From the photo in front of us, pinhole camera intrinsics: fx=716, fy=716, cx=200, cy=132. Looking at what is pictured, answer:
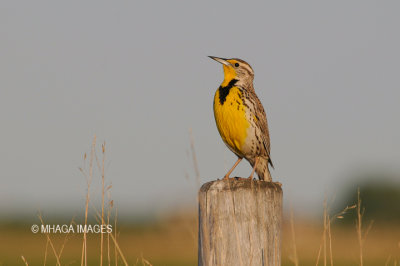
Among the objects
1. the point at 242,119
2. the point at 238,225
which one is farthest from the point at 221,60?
the point at 238,225

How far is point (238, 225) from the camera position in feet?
14.0

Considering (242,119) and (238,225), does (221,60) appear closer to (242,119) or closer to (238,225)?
(242,119)

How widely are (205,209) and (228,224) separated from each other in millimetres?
175

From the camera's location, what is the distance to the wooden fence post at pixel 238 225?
4258mm

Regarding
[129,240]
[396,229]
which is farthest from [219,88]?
[396,229]

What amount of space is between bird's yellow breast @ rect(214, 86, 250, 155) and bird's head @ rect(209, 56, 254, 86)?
47 centimetres

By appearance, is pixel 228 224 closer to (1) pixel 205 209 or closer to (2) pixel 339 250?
(1) pixel 205 209

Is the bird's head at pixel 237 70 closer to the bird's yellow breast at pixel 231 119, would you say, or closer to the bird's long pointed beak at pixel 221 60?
the bird's long pointed beak at pixel 221 60

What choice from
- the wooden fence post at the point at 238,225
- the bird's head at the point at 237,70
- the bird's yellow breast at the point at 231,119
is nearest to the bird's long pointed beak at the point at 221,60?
the bird's head at the point at 237,70

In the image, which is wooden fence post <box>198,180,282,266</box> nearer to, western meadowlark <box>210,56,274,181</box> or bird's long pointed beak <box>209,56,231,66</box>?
western meadowlark <box>210,56,274,181</box>

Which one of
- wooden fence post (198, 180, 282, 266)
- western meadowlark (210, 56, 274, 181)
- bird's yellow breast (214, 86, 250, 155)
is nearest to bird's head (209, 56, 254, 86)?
western meadowlark (210, 56, 274, 181)

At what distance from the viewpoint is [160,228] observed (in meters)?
33.8

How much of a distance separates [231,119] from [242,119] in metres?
0.11

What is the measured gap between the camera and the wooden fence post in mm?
4258
